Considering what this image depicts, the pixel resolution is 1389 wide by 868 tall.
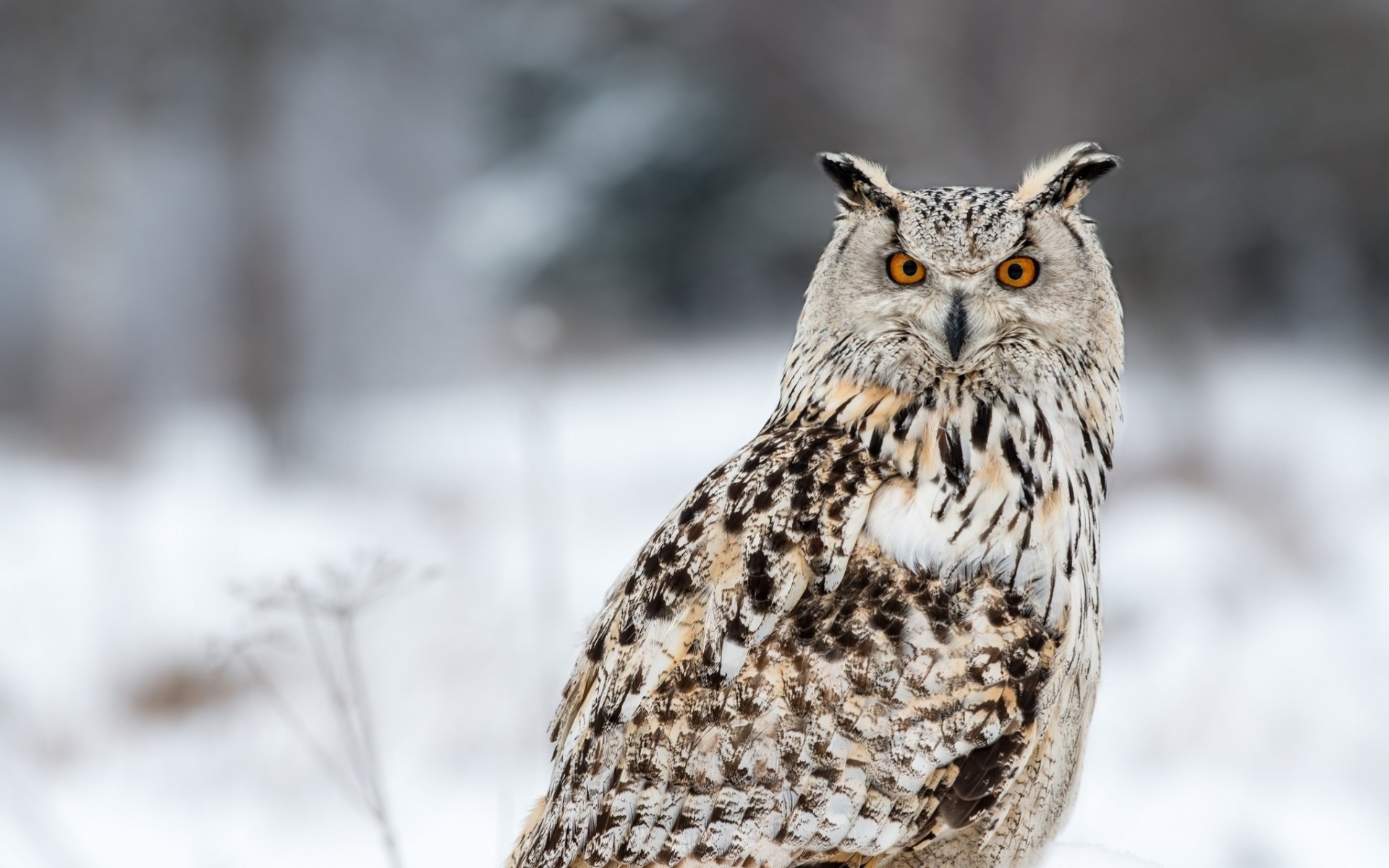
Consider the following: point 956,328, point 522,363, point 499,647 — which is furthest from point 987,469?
point 499,647

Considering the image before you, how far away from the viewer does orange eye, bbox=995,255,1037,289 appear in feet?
6.40

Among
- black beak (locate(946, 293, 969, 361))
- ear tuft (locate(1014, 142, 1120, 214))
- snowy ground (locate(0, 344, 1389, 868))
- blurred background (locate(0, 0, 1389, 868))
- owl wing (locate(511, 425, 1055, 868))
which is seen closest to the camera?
Result: owl wing (locate(511, 425, 1055, 868))

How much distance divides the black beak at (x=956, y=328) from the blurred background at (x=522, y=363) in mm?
924

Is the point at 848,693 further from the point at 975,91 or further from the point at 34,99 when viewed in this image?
the point at 34,99

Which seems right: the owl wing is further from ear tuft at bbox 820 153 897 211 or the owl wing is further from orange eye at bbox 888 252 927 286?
ear tuft at bbox 820 153 897 211

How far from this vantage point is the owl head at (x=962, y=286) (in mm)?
1922

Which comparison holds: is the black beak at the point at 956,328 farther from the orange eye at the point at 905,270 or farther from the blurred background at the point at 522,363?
the blurred background at the point at 522,363

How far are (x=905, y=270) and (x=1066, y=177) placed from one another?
0.37 metres

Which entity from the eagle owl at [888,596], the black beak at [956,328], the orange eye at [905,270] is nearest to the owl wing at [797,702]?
the eagle owl at [888,596]

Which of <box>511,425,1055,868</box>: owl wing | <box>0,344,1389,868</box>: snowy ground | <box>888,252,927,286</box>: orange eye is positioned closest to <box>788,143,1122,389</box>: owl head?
<box>888,252,927,286</box>: orange eye

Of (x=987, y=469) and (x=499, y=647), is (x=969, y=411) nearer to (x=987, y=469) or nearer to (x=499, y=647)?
(x=987, y=469)

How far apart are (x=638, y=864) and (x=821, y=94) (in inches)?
544

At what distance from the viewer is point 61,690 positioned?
5938mm

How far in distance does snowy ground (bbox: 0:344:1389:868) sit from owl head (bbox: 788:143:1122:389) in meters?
0.96
